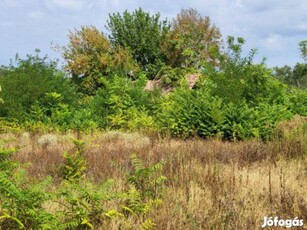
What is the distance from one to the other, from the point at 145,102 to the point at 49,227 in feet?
46.9

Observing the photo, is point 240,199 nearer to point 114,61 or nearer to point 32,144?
point 32,144

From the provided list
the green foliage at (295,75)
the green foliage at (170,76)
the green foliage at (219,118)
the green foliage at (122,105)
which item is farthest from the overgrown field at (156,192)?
the green foliage at (295,75)

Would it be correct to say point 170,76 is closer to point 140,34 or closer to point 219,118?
point 140,34

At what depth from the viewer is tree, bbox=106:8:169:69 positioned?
108 ft

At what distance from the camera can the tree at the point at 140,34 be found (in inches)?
1291

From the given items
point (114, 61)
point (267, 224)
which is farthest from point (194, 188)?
point (114, 61)

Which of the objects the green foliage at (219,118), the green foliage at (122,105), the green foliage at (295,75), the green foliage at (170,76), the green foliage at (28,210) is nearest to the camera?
the green foliage at (28,210)

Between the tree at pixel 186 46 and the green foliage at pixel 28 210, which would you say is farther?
the tree at pixel 186 46

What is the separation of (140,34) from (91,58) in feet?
15.1

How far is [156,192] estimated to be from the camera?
5.41 metres

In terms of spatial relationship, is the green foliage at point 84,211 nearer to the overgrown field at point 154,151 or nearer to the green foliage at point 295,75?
the overgrown field at point 154,151

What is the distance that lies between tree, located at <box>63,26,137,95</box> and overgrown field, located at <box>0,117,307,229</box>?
21557 mm

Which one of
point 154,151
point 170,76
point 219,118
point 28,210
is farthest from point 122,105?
point 28,210

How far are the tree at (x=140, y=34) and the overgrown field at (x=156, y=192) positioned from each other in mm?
24516
